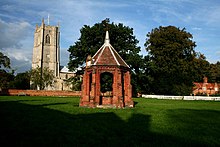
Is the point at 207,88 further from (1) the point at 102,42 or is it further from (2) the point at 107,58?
(2) the point at 107,58

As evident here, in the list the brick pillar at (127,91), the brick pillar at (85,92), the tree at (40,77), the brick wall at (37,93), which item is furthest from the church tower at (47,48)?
the brick pillar at (127,91)

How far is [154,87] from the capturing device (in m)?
51.4

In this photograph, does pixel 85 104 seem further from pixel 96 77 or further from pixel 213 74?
pixel 213 74

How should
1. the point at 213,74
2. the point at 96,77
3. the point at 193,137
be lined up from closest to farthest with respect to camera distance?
the point at 193,137 < the point at 96,77 < the point at 213,74

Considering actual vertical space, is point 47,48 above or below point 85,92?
above

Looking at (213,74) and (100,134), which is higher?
(213,74)

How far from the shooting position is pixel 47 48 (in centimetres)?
9469

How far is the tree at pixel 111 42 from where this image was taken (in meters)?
38.8

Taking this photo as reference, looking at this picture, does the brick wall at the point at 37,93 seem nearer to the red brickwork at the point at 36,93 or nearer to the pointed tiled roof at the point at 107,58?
the red brickwork at the point at 36,93

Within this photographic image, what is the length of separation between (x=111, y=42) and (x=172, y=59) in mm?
15060

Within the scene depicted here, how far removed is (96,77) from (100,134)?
12.5 metres

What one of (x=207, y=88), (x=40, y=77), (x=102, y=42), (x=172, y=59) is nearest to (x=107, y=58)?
(x=102, y=42)

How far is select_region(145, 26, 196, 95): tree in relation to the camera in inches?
1869

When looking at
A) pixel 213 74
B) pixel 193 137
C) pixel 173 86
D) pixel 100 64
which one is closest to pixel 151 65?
pixel 173 86
